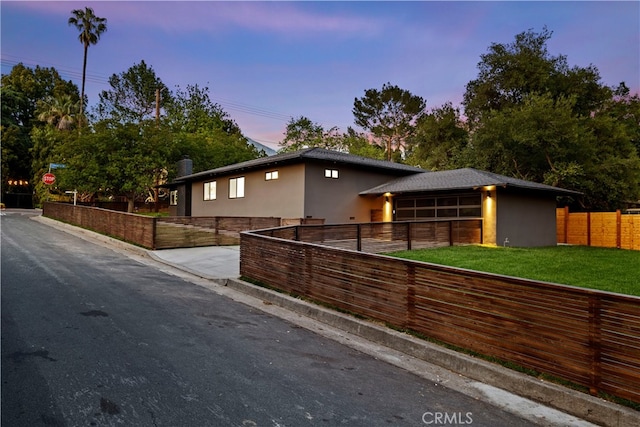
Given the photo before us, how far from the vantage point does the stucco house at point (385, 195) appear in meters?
16.3

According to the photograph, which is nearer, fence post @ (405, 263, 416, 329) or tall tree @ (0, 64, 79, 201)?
fence post @ (405, 263, 416, 329)

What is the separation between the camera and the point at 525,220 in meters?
17.3

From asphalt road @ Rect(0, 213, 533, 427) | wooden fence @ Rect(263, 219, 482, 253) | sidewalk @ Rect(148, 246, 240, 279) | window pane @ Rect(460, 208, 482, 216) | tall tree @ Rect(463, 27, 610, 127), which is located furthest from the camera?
tall tree @ Rect(463, 27, 610, 127)

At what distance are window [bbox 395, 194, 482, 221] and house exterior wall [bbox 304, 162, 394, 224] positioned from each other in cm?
187

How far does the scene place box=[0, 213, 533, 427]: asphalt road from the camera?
2826mm

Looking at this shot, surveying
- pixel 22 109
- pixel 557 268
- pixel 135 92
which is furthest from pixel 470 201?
pixel 22 109

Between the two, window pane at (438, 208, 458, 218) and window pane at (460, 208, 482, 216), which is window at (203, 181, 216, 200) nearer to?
window pane at (438, 208, 458, 218)

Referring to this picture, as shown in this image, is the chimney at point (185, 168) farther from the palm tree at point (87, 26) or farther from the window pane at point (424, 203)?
the palm tree at point (87, 26)

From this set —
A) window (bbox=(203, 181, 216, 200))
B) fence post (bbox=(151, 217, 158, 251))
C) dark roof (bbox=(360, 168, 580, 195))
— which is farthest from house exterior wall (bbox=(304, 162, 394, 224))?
window (bbox=(203, 181, 216, 200))

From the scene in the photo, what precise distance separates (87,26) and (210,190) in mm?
37161

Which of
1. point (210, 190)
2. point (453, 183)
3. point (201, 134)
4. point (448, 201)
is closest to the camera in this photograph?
point (453, 183)

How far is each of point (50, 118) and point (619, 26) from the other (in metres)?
55.8

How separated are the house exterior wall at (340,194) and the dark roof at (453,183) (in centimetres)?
62

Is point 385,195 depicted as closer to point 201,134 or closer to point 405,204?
point 405,204
